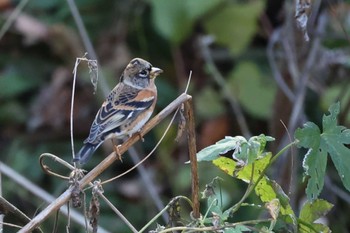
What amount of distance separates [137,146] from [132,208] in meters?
0.38

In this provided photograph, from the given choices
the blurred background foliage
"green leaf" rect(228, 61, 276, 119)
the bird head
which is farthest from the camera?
"green leaf" rect(228, 61, 276, 119)

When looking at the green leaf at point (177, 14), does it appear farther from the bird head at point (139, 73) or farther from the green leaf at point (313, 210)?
the green leaf at point (313, 210)

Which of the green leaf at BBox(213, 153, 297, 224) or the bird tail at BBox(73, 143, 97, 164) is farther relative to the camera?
the bird tail at BBox(73, 143, 97, 164)

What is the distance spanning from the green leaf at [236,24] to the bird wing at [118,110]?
210 centimetres

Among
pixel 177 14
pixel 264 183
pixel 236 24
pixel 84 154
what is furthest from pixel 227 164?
pixel 236 24

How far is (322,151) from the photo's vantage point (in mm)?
2176

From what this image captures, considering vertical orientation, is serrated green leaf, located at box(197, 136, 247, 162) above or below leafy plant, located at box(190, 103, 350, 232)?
above

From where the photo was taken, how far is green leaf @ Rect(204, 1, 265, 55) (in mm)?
5422

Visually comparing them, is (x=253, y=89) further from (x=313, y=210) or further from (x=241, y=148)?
(x=241, y=148)

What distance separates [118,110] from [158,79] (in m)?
2.34

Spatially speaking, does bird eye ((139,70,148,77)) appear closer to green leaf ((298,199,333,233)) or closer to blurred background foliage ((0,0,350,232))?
green leaf ((298,199,333,233))

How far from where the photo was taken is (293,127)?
4234 mm

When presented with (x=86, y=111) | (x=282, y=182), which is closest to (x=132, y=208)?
(x=86, y=111)

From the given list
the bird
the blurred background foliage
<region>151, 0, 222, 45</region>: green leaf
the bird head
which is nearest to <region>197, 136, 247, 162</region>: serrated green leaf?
the bird
